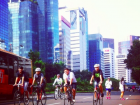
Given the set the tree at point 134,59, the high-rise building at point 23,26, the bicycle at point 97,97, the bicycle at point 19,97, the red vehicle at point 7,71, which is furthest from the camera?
the high-rise building at point 23,26

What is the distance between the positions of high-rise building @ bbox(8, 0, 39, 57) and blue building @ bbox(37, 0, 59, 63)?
2674mm

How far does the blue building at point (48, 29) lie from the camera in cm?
13429

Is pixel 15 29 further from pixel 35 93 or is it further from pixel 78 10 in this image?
pixel 35 93

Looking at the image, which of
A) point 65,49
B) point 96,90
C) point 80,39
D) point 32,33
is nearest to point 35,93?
point 96,90

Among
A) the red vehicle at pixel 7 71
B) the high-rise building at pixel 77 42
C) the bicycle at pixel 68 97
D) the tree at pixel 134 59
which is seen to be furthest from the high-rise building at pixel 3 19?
the bicycle at pixel 68 97

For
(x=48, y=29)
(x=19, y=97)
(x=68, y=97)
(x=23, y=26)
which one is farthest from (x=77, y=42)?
(x=68, y=97)

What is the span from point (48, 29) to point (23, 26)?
476 inches

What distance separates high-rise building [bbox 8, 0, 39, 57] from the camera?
427 feet

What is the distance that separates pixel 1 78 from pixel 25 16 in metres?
118

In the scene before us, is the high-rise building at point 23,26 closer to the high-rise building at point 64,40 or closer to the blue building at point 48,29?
the blue building at point 48,29

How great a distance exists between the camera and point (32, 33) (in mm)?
132000

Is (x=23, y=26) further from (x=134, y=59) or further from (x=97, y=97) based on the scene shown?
(x=97, y=97)

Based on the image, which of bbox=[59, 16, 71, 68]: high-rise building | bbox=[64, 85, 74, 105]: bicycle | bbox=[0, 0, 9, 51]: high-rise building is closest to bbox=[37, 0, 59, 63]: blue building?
bbox=[59, 16, 71, 68]: high-rise building

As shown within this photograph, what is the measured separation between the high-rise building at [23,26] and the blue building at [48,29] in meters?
2.67
